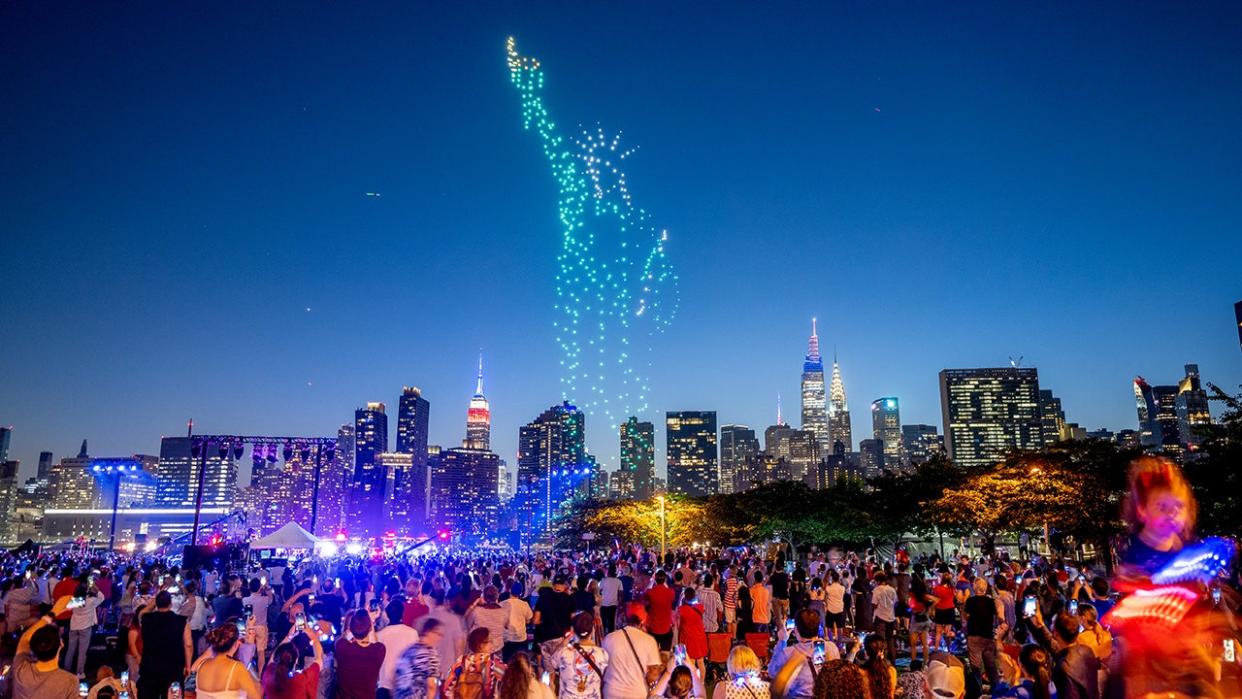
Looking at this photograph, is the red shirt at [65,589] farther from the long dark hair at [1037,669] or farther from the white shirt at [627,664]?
the long dark hair at [1037,669]

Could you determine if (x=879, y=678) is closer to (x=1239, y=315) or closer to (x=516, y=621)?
(x=516, y=621)

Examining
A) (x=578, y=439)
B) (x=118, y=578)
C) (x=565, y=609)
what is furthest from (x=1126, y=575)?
(x=578, y=439)

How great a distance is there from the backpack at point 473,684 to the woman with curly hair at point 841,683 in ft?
8.84

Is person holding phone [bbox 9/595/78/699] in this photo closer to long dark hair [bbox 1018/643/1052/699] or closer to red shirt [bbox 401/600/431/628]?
red shirt [bbox 401/600/431/628]

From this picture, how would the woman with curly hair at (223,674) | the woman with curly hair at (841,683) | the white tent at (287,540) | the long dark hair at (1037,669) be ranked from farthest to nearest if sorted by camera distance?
the white tent at (287,540) → the long dark hair at (1037,669) → the woman with curly hair at (223,674) → the woman with curly hair at (841,683)

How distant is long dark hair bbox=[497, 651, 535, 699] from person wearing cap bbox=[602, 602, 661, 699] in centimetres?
155

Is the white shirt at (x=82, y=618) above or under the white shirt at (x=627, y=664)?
under

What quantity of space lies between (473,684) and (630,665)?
1.45 m

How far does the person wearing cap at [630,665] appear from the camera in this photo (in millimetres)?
6952

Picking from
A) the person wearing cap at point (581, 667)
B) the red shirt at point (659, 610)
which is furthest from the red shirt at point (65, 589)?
the person wearing cap at point (581, 667)

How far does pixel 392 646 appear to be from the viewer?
7730 mm

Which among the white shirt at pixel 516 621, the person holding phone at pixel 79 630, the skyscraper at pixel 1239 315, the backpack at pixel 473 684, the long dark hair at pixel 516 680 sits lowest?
the person holding phone at pixel 79 630

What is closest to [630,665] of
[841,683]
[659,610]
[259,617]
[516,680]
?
[516,680]

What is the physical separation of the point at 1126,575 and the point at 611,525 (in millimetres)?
65090
